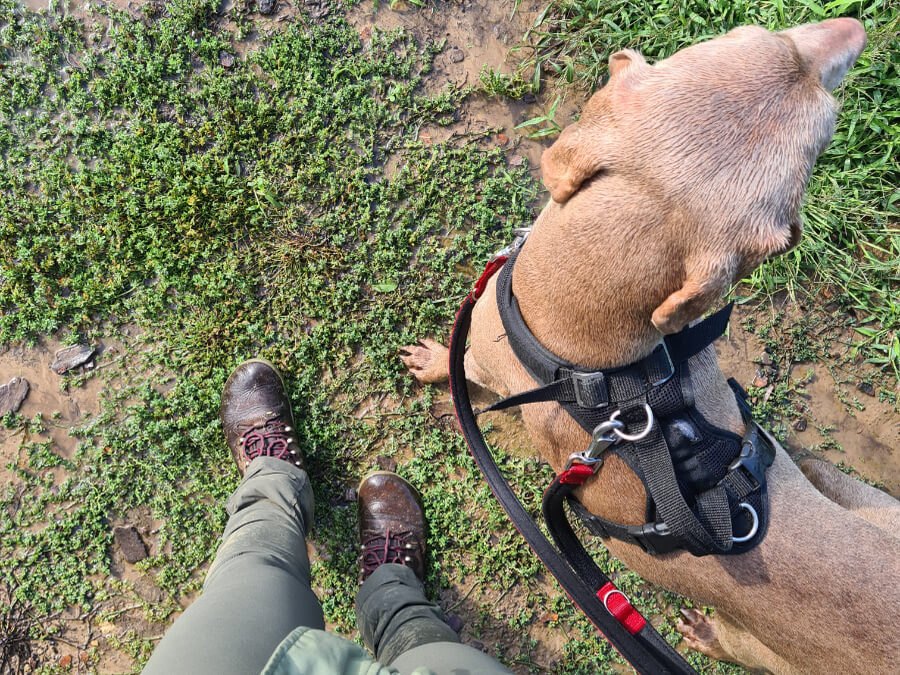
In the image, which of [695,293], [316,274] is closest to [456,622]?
[316,274]

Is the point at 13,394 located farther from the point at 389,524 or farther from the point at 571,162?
the point at 571,162

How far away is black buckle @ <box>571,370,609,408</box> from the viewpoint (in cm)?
216

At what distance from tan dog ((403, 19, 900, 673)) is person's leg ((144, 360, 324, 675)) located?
143 centimetres

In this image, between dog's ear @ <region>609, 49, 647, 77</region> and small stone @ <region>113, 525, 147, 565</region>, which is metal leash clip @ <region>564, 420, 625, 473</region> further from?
small stone @ <region>113, 525, 147, 565</region>

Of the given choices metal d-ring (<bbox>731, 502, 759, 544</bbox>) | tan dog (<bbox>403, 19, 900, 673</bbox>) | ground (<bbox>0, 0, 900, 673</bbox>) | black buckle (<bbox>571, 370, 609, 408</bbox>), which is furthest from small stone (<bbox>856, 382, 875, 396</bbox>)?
black buckle (<bbox>571, 370, 609, 408</bbox>)

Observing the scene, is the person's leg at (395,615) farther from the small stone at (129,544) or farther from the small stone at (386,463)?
the small stone at (129,544)

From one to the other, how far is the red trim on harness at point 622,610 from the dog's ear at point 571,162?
1670mm

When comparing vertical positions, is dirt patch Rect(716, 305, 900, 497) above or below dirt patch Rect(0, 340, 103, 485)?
below

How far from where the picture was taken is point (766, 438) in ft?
8.11

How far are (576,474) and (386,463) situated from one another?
1.69 meters

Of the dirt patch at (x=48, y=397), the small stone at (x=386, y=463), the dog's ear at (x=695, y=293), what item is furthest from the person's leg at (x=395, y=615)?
the dirt patch at (x=48, y=397)

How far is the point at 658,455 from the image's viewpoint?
85.4 inches

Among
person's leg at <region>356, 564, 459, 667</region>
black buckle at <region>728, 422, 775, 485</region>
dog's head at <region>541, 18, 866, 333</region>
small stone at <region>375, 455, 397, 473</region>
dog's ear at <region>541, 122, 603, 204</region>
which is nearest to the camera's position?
dog's head at <region>541, 18, 866, 333</region>

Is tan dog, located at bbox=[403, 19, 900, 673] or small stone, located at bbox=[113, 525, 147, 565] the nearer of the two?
tan dog, located at bbox=[403, 19, 900, 673]
